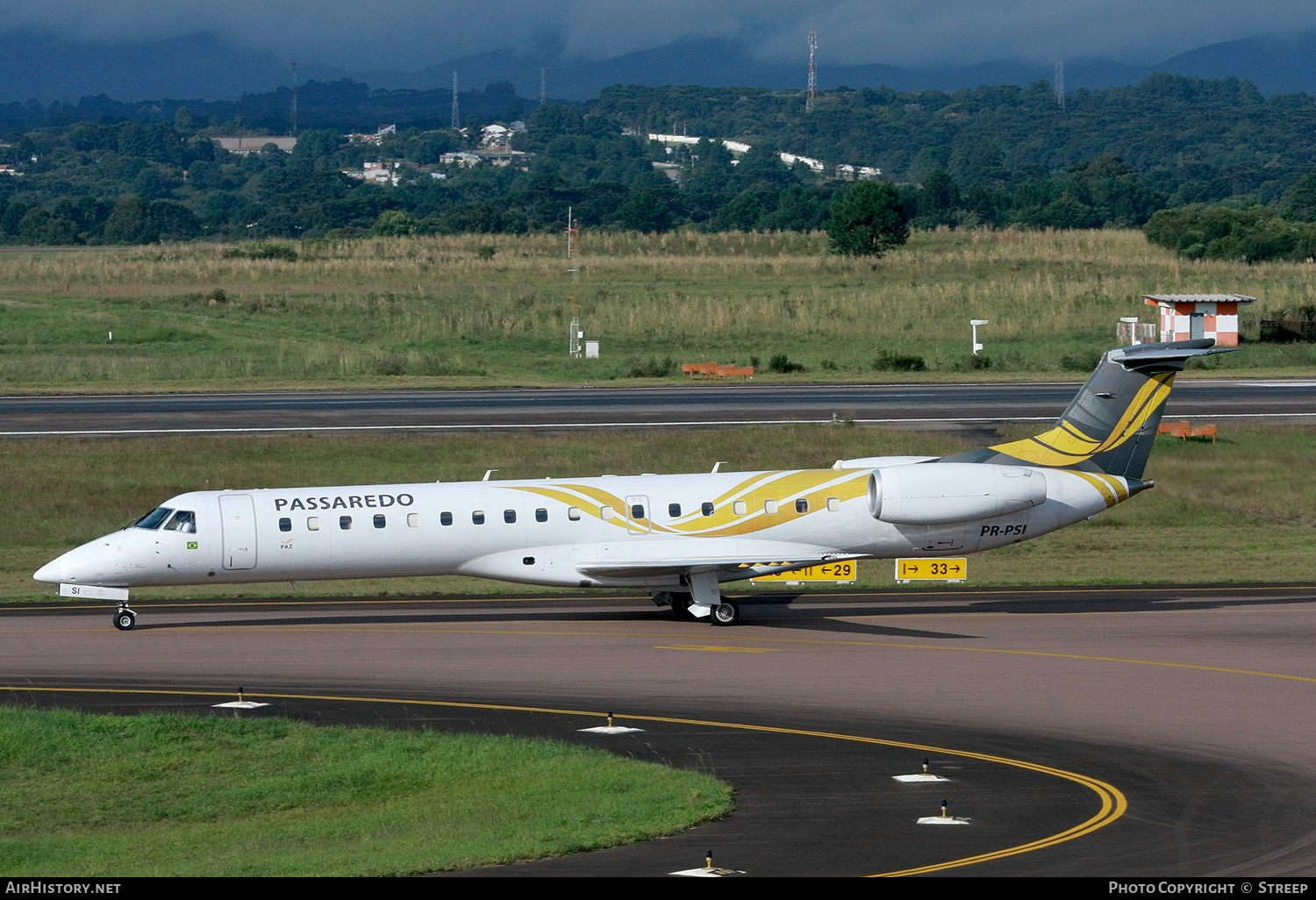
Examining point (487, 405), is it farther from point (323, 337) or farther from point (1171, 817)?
point (1171, 817)

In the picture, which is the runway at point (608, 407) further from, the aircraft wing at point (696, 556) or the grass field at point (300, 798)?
the grass field at point (300, 798)

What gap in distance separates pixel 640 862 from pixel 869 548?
57.4ft

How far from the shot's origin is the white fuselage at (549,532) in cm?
3278

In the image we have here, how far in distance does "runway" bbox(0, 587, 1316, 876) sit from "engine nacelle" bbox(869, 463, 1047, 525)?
7.61ft

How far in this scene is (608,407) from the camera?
208ft

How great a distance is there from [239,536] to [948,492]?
1476 centimetres

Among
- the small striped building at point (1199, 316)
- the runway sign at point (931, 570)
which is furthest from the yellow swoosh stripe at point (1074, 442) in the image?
the small striped building at point (1199, 316)

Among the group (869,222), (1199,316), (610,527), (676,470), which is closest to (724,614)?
(610,527)

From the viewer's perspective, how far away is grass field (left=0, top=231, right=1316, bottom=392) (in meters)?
77.2

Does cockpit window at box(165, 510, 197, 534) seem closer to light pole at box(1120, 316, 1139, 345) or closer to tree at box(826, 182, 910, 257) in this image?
light pole at box(1120, 316, 1139, 345)

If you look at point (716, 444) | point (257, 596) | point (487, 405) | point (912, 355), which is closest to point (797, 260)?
point (912, 355)

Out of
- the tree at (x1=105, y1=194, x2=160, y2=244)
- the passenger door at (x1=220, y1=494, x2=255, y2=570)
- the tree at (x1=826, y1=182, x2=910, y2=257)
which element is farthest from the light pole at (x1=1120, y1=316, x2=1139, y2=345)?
the tree at (x1=105, y1=194, x2=160, y2=244)

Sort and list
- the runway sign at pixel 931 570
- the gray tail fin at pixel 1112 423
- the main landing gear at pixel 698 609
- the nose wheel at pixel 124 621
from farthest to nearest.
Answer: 1. the runway sign at pixel 931 570
2. the gray tail fin at pixel 1112 423
3. the main landing gear at pixel 698 609
4. the nose wheel at pixel 124 621

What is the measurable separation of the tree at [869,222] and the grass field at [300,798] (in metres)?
95.8
